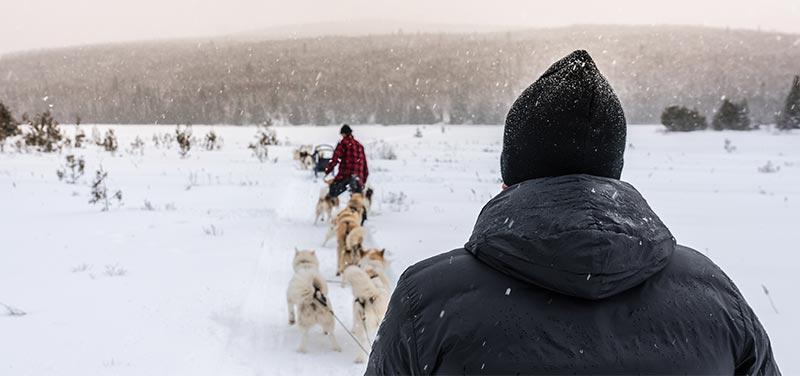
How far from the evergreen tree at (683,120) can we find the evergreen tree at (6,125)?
31704mm

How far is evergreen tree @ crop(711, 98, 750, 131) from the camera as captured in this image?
3036 cm

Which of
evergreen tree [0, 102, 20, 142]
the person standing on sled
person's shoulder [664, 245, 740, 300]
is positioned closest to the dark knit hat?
person's shoulder [664, 245, 740, 300]

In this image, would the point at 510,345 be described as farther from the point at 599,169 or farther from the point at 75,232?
the point at 75,232

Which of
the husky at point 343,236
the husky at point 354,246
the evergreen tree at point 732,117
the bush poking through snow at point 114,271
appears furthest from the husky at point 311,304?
the evergreen tree at point 732,117

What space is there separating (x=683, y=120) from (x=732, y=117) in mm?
2568

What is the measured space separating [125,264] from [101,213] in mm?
3615

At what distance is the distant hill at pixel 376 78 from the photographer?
2068 inches

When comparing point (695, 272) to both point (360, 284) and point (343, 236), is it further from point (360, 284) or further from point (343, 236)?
point (343, 236)

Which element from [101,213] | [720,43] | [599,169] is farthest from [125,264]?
[720,43]

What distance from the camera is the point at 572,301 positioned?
1040 millimetres

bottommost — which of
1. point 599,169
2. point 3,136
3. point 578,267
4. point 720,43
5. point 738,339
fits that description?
point 3,136

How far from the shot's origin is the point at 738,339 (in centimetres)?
111

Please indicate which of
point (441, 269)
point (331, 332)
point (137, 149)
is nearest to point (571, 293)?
point (441, 269)

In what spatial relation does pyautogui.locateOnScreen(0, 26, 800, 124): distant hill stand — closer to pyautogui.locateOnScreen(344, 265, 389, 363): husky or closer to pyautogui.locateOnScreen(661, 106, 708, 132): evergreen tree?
pyautogui.locateOnScreen(661, 106, 708, 132): evergreen tree
